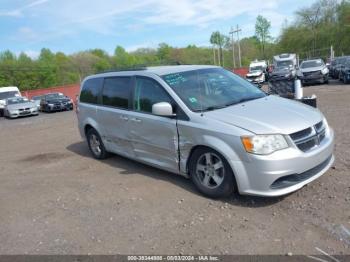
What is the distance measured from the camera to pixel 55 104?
25.9m

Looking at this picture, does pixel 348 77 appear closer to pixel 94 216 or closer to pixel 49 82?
pixel 94 216

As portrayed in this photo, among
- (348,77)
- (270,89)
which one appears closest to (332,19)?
(348,77)

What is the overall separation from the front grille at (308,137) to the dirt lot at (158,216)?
0.65 meters

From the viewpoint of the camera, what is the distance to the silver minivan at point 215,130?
4.52 metres

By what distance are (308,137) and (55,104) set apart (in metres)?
23.3

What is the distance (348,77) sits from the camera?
2042cm

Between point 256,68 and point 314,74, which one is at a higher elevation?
point 256,68

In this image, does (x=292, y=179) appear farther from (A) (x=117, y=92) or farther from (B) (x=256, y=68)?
(B) (x=256, y=68)

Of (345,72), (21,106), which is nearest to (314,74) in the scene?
(345,72)

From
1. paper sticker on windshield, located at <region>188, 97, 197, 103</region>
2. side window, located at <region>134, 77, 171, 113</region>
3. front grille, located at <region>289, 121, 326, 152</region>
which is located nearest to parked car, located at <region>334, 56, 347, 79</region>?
side window, located at <region>134, 77, 171, 113</region>

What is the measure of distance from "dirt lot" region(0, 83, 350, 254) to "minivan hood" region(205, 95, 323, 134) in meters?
0.91

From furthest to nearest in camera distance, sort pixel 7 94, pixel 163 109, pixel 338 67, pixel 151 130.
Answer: pixel 7 94 → pixel 338 67 → pixel 151 130 → pixel 163 109

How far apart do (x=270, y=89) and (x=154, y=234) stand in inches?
305

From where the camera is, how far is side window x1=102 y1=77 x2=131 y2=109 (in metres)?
6.48
